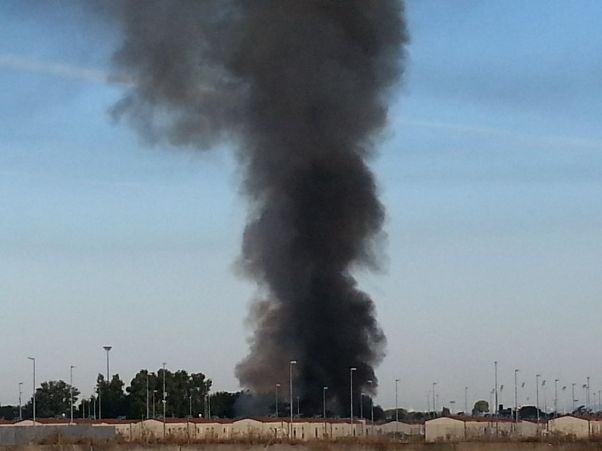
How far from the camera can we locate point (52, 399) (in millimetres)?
158000

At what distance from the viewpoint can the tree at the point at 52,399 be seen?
153 metres

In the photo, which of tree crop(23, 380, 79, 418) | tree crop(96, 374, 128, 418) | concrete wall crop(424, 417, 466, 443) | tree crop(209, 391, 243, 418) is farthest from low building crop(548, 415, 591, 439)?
tree crop(23, 380, 79, 418)

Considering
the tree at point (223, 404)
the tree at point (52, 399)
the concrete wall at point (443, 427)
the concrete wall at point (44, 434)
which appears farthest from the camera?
the tree at point (52, 399)

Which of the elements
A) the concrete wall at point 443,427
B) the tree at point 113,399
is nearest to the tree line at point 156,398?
the tree at point 113,399

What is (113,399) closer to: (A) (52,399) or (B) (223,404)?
(B) (223,404)

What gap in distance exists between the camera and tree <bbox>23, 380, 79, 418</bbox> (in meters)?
153

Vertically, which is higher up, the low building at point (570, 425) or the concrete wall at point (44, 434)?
the concrete wall at point (44, 434)

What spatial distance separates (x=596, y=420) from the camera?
9375 centimetres

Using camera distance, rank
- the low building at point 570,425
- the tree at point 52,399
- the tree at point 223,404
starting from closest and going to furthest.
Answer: the low building at point 570,425, the tree at point 223,404, the tree at point 52,399

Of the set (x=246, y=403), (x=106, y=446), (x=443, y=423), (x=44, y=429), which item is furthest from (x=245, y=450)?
(x=246, y=403)

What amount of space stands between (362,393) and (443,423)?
46.6 ft

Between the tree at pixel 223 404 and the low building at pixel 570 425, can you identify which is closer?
the low building at pixel 570 425

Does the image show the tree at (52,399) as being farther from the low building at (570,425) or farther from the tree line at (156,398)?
the low building at (570,425)

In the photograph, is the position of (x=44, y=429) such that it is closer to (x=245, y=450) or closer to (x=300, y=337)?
(x=245, y=450)
